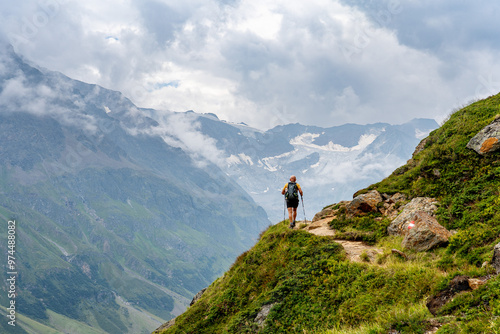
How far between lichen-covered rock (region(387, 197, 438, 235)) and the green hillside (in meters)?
0.50

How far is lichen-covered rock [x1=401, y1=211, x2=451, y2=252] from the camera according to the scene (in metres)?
17.4

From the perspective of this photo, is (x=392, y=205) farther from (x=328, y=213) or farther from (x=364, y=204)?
(x=328, y=213)

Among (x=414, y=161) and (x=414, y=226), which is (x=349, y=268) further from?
(x=414, y=161)

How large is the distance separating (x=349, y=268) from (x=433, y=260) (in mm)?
3723

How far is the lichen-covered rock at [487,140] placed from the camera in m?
21.2

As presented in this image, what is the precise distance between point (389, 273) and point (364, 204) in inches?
392

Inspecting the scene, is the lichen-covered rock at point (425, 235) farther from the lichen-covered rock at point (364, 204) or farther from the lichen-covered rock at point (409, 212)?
the lichen-covered rock at point (364, 204)

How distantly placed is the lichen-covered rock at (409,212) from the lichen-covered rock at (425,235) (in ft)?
3.91

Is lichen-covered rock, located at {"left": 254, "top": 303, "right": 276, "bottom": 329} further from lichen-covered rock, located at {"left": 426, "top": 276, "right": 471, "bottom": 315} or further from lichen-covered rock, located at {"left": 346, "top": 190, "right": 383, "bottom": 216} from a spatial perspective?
lichen-covered rock, located at {"left": 346, "top": 190, "right": 383, "bottom": 216}

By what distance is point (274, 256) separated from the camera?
75.0ft

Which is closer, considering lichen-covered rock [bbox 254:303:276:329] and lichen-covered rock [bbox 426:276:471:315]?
lichen-covered rock [bbox 426:276:471:315]

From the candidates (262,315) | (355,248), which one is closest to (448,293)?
(355,248)

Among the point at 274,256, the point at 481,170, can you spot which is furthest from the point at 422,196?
the point at 274,256

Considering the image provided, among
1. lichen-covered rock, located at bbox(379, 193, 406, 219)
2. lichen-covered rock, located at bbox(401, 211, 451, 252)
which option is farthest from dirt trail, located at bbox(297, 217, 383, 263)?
lichen-covered rock, located at bbox(379, 193, 406, 219)
